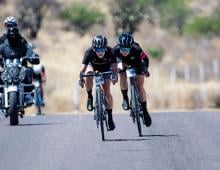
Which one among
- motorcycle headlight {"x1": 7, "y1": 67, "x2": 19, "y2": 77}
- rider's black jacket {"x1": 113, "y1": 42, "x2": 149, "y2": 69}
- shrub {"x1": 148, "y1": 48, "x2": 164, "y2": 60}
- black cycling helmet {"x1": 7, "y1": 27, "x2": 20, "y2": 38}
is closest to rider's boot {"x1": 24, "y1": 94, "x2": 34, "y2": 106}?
motorcycle headlight {"x1": 7, "y1": 67, "x2": 19, "y2": 77}

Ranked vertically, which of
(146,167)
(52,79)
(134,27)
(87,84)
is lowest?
(146,167)

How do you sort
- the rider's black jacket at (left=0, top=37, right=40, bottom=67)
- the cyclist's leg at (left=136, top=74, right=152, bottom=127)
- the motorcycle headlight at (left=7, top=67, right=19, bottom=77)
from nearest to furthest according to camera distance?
the cyclist's leg at (left=136, top=74, right=152, bottom=127) → the motorcycle headlight at (left=7, top=67, right=19, bottom=77) → the rider's black jacket at (left=0, top=37, right=40, bottom=67)

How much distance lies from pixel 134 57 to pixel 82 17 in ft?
192

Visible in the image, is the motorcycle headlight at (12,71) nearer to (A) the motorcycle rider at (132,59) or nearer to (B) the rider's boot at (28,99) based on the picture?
(B) the rider's boot at (28,99)

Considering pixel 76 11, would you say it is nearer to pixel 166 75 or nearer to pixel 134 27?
pixel 134 27

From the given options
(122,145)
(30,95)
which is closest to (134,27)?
(30,95)

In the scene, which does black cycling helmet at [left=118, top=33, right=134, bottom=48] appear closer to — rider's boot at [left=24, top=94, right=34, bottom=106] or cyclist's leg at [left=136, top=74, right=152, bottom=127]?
cyclist's leg at [left=136, top=74, right=152, bottom=127]

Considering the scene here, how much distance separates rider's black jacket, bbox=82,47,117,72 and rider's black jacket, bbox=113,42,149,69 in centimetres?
23

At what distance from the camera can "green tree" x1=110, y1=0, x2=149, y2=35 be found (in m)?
71.6

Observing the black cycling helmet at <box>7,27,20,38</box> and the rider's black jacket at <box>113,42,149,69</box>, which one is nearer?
the rider's black jacket at <box>113,42,149,69</box>

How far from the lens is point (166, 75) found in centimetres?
5344

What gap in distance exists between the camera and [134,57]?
55.0ft

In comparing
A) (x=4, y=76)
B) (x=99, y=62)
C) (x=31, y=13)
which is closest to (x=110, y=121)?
(x=99, y=62)

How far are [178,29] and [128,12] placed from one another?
4.86 m
